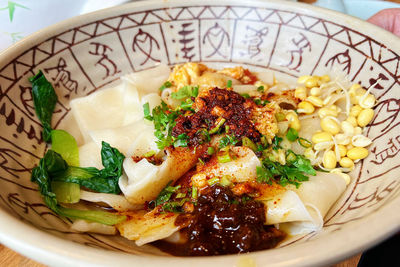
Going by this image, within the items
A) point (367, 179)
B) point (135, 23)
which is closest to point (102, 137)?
point (135, 23)

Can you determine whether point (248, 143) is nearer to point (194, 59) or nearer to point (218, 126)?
point (218, 126)

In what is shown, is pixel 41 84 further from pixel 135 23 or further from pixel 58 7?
pixel 58 7

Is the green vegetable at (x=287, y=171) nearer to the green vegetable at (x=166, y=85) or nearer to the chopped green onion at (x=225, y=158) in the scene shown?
the chopped green onion at (x=225, y=158)

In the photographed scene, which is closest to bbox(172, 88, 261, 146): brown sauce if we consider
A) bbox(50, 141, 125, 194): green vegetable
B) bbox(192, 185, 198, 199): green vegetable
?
bbox(192, 185, 198, 199): green vegetable

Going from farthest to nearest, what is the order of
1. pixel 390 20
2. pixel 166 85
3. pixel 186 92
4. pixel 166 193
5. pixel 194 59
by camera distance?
pixel 194 59, pixel 390 20, pixel 166 85, pixel 186 92, pixel 166 193


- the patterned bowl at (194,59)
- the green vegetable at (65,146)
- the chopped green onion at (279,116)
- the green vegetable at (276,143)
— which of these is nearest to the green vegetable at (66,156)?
the green vegetable at (65,146)

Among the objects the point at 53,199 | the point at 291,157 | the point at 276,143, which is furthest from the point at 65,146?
the point at 291,157

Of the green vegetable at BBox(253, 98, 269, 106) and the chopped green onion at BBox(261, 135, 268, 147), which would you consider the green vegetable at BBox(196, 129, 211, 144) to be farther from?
the green vegetable at BBox(253, 98, 269, 106)
